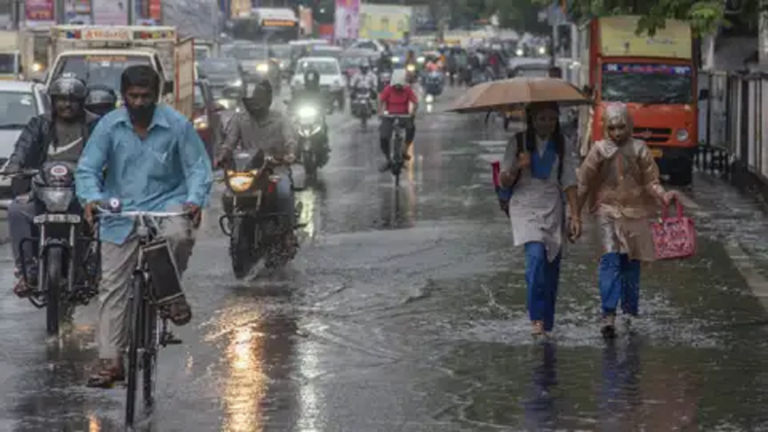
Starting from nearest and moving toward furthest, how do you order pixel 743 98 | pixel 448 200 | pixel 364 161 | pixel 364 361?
pixel 364 361 → pixel 448 200 → pixel 743 98 → pixel 364 161

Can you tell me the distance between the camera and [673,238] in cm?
1216

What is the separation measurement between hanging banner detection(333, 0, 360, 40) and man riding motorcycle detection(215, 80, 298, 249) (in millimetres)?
99930

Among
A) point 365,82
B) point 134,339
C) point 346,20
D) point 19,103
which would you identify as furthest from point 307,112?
point 346,20

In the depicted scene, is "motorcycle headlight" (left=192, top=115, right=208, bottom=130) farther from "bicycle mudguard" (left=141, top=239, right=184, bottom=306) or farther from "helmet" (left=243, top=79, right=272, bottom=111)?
"bicycle mudguard" (left=141, top=239, right=184, bottom=306)

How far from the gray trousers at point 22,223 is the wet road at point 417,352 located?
49cm

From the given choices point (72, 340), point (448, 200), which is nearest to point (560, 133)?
point (72, 340)

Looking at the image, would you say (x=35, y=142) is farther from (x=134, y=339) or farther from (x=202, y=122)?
(x=202, y=122)

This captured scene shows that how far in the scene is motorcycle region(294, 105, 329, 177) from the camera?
91.0ft

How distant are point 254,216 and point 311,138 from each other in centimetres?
1286

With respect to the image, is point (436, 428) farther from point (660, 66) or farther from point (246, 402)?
point (660, 66)

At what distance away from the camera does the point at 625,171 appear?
39.8 feet

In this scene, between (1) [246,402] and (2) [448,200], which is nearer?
(1) [246,402]

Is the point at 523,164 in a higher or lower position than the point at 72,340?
higher

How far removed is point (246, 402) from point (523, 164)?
2958mm
